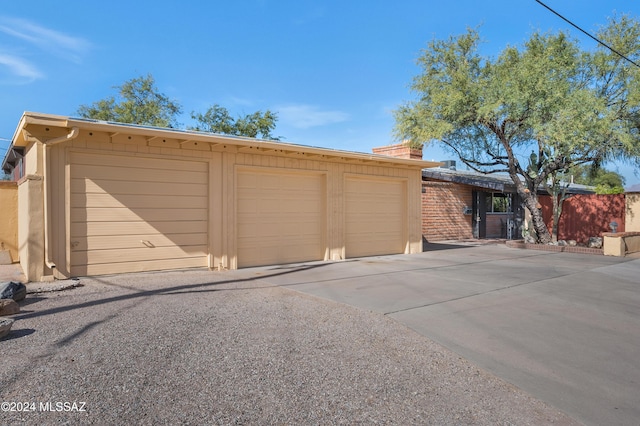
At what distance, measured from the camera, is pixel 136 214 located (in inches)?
320

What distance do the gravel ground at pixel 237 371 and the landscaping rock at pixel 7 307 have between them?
0.22m

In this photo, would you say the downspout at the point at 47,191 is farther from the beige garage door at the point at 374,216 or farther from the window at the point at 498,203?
the window at the point at 498,203

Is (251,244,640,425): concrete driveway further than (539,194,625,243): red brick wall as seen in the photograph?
No

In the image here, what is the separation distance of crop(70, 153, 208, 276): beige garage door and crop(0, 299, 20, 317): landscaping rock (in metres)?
2.44

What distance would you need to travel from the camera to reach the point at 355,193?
38.3 feet

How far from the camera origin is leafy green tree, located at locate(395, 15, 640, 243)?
41.2 ft

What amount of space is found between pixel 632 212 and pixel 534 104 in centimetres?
684

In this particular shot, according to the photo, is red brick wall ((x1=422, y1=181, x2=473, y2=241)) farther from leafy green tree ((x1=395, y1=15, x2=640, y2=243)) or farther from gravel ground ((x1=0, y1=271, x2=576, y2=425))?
gravel ground ((x1=0, y1=271, x2=576, y2=425))

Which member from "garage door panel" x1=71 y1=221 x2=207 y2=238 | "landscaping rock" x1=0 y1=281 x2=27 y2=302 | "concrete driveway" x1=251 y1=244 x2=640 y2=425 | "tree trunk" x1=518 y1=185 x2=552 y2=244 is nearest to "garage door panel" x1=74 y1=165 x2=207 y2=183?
"garage door panel" x1=71 y1=221 x2=207 y2=238

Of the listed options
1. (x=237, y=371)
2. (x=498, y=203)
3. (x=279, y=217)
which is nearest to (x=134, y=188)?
(x=279, y=217)

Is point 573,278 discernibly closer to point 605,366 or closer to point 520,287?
point 520,287

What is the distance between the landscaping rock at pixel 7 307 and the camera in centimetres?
502

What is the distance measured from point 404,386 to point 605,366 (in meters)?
2.02

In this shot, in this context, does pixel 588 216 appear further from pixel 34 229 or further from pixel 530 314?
pixel 34 229
